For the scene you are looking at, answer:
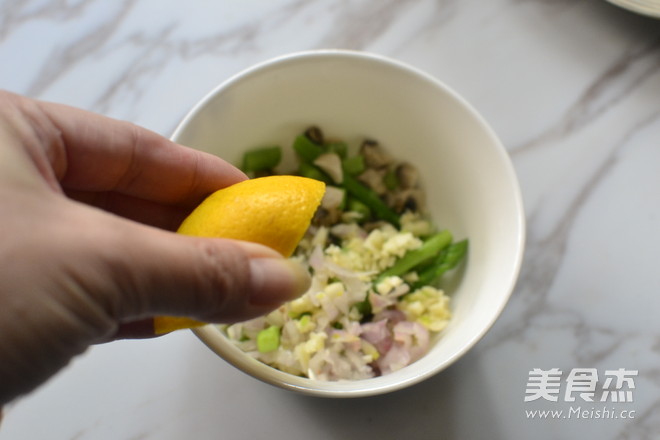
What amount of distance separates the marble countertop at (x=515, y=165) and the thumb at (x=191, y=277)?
361 millimetres

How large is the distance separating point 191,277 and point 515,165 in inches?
26.6

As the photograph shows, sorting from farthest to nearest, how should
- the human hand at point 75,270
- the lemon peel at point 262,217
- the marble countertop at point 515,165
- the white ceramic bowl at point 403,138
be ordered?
the marble countertop at point 515,165
the white ceramic bowl at point 403,138
the lemon peel at point 262,217
the human hand at point 75,270

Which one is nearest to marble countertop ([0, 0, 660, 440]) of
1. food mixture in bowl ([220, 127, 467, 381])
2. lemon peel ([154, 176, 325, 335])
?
food mixture in bowl ([220, 127, 467, 381])

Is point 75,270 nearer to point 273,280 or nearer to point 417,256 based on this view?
point 273,280

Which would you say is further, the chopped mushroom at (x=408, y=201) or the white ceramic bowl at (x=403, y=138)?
the chopped mushroom at (x=408, y=201)

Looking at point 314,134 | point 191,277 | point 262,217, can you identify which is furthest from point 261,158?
point 191,277

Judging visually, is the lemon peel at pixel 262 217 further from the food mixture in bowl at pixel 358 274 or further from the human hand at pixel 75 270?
the food mixture in bowl at pixel 358 274

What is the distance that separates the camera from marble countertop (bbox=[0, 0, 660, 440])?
84cm

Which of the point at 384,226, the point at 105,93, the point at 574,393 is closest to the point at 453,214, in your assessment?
the point at 384,226

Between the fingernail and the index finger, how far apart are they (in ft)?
0.77

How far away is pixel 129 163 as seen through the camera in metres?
0.70

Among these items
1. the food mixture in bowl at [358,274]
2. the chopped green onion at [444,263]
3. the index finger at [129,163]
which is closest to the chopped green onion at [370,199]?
the food mixture in bowl at [358,274]

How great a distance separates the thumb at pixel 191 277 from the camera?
45cm

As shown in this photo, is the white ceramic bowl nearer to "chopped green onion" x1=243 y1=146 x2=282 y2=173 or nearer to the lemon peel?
"chopped green onion" x1=243 y1=146 x2=282 y2=173
